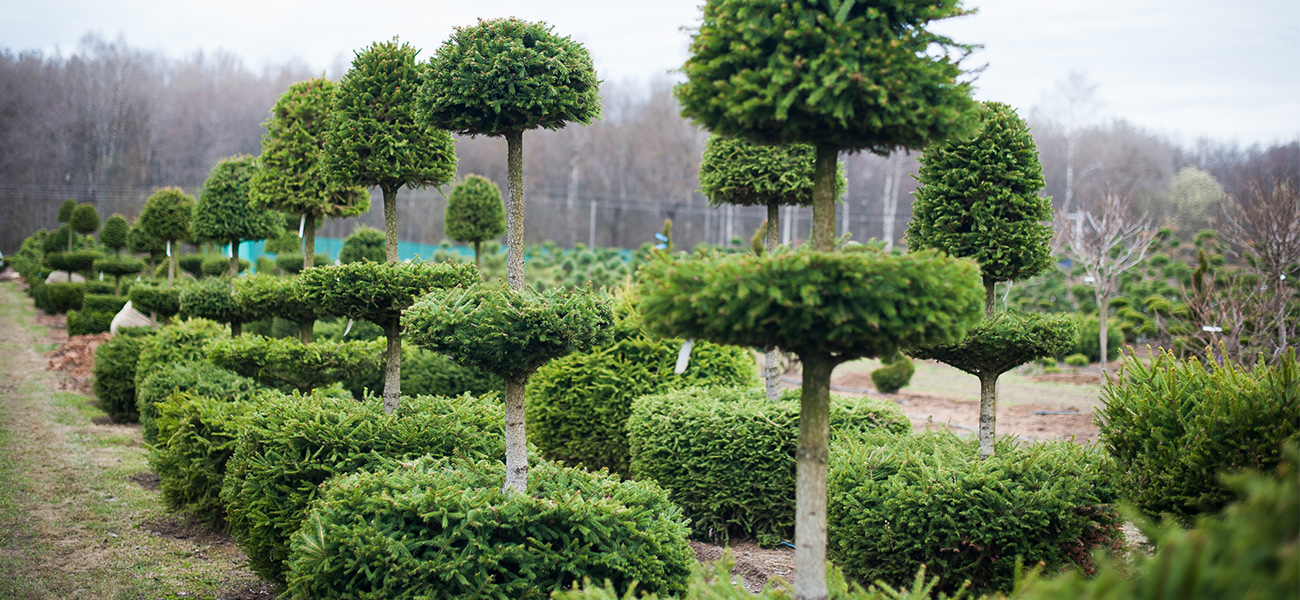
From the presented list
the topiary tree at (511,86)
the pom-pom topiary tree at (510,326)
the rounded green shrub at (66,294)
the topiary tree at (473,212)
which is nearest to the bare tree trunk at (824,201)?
the pom-pom topiary tree at (510,326)

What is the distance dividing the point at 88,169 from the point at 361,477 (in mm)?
46901

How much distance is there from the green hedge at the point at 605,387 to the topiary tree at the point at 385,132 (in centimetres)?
226

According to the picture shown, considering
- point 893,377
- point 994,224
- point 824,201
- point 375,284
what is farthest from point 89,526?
point 893,377

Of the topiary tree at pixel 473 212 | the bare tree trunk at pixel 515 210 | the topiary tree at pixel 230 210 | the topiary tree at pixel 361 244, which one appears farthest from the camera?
the topiary tree at pixel 361 244

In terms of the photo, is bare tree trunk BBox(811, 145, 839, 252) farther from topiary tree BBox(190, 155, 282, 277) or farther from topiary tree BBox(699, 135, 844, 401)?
topiary tree BBox(190, 155, 282, 277)

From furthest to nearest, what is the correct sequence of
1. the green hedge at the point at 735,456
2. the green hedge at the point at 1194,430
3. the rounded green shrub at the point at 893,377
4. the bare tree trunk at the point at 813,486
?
the rounded green shrub at the point at 893,377 → the green hedge at the point at 735,456 → the green hedge at the point at 1194,430 → the bare tree trunk at the point at 813,486

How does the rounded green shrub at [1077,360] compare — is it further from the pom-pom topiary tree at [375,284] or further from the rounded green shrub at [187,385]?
the rounded green shrub at [187,385]

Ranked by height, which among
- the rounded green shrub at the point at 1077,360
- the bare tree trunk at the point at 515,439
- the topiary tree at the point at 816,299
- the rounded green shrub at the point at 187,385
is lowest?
the rounded green shrub at the point at 1077,360

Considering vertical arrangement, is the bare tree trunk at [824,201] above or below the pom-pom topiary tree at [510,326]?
above

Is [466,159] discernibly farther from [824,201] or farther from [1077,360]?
[824,201]

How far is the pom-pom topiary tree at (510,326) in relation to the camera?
3.73m

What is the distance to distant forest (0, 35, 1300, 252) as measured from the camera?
132ft

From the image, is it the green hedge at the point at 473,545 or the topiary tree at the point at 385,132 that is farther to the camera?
the topiary tree at the point at 385,132

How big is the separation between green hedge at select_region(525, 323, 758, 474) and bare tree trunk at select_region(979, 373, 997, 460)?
2764mm
